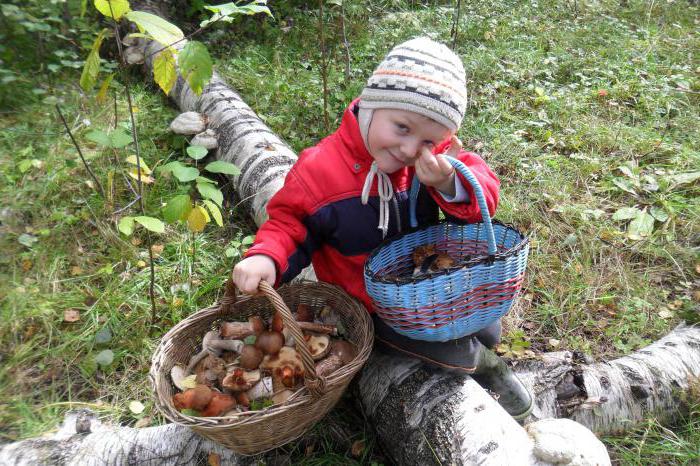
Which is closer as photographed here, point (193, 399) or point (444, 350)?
point (193, 399)

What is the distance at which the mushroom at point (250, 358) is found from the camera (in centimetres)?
215

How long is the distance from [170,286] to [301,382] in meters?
1.45

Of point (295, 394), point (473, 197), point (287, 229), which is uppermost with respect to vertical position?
point (473, 197)

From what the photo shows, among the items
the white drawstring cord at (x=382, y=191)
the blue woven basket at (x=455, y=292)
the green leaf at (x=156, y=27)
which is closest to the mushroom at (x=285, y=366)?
the blue woven basket at (x=455, y=292)

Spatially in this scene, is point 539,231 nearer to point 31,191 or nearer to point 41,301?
point 41,301

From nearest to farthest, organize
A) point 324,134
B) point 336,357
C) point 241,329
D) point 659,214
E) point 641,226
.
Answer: point 336,357 < point 241,329 < point 641,226 < point 659,214 < point 324,134

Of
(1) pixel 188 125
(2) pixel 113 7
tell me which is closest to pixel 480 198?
(2) pixel 113 7

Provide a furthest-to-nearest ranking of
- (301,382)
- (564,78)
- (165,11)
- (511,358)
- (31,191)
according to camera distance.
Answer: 1. (165,11)
2. (564,78)
3. (31,191)
4. (511,358)
5. (301,382)

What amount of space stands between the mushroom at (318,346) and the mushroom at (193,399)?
490 mm

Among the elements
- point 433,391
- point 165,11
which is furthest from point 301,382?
point 165,11

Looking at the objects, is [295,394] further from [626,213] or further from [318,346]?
[626,213]

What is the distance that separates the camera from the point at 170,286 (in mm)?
3094

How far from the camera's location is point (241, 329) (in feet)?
7.63

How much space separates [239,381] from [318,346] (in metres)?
0.39
